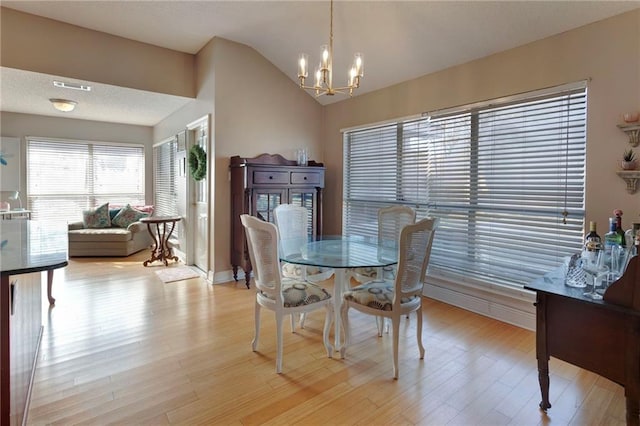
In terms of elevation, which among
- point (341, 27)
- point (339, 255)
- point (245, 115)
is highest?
point (341, 27)

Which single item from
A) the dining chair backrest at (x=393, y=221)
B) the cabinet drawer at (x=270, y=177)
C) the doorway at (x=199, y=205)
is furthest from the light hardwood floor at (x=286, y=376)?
the cabinet drawer at (x=270, y=177)

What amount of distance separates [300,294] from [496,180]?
217cm

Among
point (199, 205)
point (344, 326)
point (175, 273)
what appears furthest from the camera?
point (199, 205)

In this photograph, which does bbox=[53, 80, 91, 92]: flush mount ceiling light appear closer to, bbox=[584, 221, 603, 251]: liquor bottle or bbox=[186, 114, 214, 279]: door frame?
bbox=[186, 114, 214, 279]: door frame

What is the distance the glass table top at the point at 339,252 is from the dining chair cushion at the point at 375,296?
0.20m

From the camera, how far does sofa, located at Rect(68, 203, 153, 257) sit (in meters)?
5.55

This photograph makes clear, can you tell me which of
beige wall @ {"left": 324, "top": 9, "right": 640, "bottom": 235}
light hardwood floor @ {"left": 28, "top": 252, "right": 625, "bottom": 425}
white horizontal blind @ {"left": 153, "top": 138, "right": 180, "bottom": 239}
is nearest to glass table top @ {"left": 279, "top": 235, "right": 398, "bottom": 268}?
light hardwood floor @ {"left": 28, "top": 252, "right": 625, "bottom": 425}

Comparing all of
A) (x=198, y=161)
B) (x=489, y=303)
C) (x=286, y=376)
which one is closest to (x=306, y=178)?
(x=198, y=161)

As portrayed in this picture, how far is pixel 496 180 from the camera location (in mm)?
3184

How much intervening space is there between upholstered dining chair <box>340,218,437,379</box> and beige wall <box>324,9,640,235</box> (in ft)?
4.69

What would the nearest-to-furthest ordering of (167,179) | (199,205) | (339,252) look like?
1. (339,252)
2. (199,205)
3. (167,179)

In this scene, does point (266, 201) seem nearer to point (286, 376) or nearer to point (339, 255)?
point (339, 255)

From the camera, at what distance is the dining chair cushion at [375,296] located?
7.39ft

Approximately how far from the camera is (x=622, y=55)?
2.44 m
